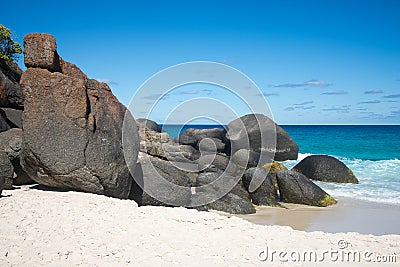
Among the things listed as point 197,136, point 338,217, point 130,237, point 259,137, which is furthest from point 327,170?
point 130,237

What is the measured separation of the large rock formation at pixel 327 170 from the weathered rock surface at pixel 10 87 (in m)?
11.9

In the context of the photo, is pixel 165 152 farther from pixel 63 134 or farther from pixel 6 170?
pixel 6 170

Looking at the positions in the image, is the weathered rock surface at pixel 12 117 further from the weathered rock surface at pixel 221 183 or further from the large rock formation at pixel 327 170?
the large rock formation at pixel 327 170

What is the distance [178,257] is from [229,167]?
9.22m

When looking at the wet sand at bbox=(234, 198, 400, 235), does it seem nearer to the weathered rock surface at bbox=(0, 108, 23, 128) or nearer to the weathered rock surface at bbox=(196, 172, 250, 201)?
the weathered rock surface at bbox=(196, 172, 250, 201)

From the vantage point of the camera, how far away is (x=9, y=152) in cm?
879

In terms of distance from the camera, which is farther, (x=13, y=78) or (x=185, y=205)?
(x=13, y=78)

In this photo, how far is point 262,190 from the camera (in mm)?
11641

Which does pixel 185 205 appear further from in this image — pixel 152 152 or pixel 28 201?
pixel 152 152

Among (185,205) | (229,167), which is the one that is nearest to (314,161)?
(229,167)

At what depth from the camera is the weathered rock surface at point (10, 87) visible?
10617 mm

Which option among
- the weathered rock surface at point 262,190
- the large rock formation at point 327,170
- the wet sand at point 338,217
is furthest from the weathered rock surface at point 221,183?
the large rock formation at point 327,170

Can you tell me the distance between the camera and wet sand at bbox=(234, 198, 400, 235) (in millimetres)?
8656

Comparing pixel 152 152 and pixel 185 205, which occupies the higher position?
pixel 152 152
